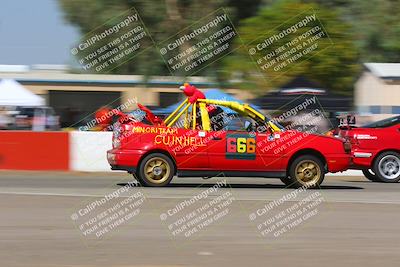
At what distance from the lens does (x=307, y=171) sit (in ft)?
49.1

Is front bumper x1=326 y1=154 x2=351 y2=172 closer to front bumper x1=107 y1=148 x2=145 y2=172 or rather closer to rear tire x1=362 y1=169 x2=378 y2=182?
front bumper x1=107 y1=148 x2=145 y2=172

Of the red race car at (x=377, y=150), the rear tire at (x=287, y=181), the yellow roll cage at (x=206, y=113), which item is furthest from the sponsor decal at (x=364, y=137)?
the yellow roll cage at (x=206, y=113)

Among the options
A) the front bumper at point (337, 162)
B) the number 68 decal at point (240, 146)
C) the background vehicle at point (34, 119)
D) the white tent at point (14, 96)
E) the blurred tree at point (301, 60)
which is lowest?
the front bumper at point (337, 162)

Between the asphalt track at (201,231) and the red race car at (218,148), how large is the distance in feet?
1.29

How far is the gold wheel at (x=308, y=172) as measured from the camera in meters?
15.0

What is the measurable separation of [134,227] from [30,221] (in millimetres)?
1406

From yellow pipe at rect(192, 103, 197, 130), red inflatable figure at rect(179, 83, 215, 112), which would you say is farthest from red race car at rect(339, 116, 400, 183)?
yellow pipe at rect(192, 103, 197, 130)

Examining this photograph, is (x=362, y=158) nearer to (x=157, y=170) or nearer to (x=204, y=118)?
(x=204, y=118)

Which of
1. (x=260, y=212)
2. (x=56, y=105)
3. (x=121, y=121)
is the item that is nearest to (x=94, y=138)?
(x=121, y=121)

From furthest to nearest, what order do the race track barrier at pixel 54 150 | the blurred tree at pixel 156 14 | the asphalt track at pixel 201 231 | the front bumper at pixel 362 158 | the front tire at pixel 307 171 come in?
the blurred tree at pixel 156 14 < the race track barrier at pixel 54 150 < the front bumper at pixel 362 158 < the front tire at pixel 307 171 < the asphalt track at pixel 201 231

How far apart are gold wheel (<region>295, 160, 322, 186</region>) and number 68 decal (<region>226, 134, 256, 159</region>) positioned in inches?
36.9

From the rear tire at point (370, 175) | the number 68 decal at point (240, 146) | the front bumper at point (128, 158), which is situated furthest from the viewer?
the rear tire at point (370, 175)

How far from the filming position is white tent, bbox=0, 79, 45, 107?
30.9 meters

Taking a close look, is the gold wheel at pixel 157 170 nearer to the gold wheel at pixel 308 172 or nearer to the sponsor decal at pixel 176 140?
the sponsor decal at pixel 176 140
